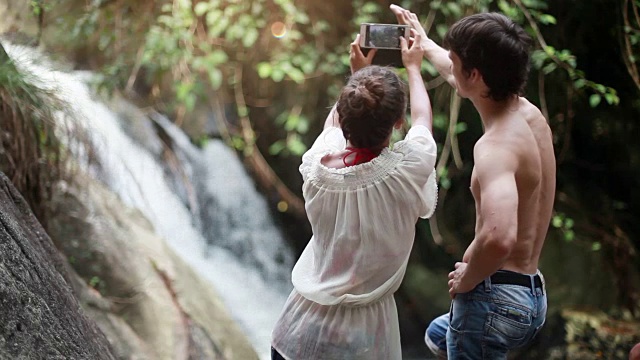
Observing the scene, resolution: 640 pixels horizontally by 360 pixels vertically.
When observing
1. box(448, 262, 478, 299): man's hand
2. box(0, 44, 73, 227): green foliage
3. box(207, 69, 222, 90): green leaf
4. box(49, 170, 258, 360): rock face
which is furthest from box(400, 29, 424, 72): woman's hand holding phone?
box(207, 69, 222, 90): green leaf

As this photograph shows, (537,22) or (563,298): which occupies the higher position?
(537,22)

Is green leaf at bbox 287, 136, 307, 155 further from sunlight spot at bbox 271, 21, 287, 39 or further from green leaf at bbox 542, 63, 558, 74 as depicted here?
green leaf at bbox 542, 63, 558, 74

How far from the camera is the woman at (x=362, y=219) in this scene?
5.89 feet

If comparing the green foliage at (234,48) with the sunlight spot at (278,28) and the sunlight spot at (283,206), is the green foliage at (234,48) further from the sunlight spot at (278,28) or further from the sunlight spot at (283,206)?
the sunlight spot at (283,206)

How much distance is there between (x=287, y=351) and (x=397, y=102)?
68cm

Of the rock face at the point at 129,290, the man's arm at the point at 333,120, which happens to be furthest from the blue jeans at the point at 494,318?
the rock face at the point at 129,290

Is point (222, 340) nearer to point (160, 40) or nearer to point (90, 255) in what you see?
point (90, 255)

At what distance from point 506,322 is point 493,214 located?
30cm

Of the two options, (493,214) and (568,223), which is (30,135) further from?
(568,223)

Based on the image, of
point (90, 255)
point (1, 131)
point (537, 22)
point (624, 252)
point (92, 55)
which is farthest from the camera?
point (92, 55)

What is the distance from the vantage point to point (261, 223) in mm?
4832

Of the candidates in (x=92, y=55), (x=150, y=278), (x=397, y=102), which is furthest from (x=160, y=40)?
(x=397, y=102)

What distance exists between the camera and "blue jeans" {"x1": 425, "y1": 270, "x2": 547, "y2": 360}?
183cm

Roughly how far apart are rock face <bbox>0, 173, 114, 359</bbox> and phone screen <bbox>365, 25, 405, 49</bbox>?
1.11m
